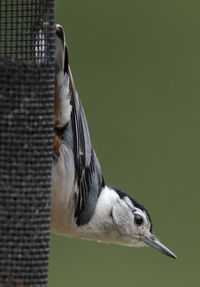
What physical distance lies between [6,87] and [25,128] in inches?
9.3

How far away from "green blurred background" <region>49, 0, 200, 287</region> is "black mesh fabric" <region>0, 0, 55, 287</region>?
13.6 feet

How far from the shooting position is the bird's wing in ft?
21.3

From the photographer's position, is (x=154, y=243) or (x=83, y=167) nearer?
(x=83, y=167)

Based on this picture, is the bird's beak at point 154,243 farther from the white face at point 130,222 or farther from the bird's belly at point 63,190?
the bird's belly at point 63,190

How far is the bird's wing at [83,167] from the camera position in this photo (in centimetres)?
648

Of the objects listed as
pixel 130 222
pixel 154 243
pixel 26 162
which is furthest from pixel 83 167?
pixel 154 243

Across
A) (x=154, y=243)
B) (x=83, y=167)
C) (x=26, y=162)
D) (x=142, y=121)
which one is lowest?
(x=142, y=121)

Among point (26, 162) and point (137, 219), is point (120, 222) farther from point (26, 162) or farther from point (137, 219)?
point (26, 162)

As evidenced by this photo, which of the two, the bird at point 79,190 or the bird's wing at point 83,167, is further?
the bird's wing at point 83,167

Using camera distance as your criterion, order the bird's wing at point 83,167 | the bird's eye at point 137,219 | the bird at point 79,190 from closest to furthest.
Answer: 1. the bird at point 79,190
2. the bird's wing at point 83,167
3. the bird's eye at point 137,219

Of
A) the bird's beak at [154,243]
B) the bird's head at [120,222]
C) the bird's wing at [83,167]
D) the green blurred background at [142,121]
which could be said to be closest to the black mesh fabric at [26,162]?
the bird's wing at [83,167]

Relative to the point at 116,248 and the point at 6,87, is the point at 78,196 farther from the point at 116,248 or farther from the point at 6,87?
the point at 116,248

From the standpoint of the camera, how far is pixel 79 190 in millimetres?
6734

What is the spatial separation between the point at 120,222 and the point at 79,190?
80 cm
